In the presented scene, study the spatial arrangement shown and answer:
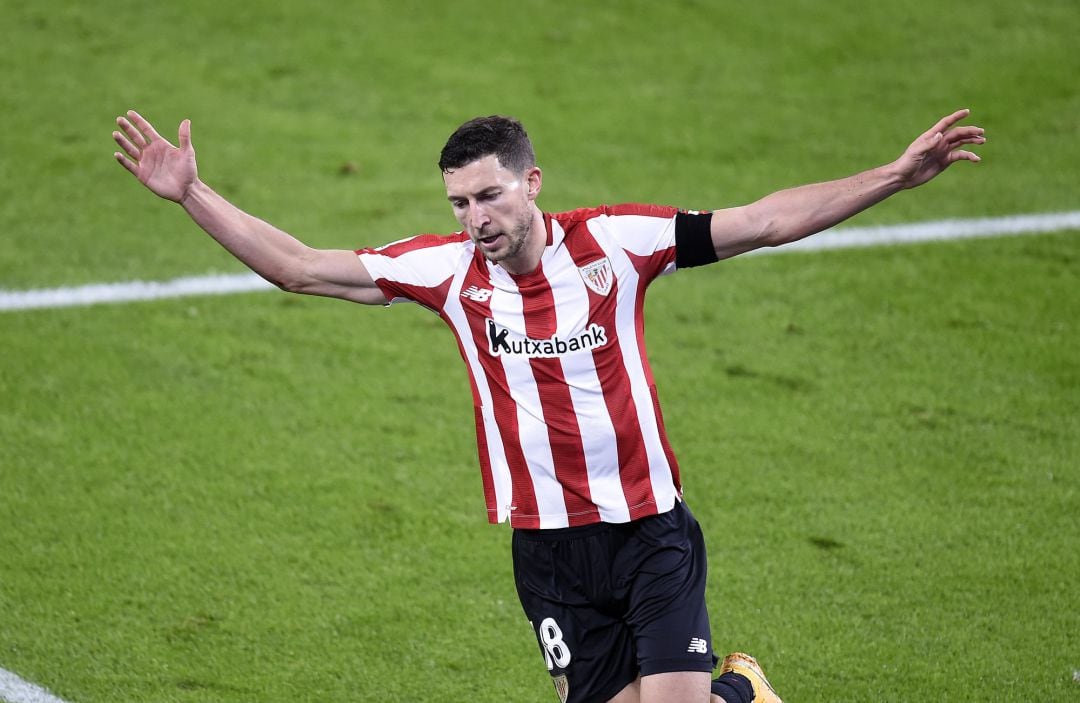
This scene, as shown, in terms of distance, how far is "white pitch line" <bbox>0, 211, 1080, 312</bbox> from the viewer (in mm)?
8539

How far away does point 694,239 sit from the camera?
14.7 feet

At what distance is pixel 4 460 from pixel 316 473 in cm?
154

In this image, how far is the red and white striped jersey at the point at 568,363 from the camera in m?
4.48

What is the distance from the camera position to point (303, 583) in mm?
6117

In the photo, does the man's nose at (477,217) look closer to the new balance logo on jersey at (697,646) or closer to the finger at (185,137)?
the finger at (185,137)

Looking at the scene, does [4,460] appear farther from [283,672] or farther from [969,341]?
[969,341]

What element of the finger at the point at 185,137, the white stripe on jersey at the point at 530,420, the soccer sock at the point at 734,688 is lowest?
the soccer sock at the point at 734,688

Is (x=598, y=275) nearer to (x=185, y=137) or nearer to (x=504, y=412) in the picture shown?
(x=504, y=412)

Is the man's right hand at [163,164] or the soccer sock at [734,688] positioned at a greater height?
the man's right hand at [163,164]

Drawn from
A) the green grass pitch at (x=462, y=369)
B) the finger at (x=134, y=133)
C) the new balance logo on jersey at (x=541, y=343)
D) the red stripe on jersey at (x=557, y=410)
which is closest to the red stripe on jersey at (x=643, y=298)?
the new balance logo on jersey at (x=541, y=343)

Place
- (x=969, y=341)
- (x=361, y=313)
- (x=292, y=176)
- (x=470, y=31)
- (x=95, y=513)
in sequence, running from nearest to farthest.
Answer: (x=95, y=513), (x=969, y=341), (x=361, y=313), (x=292, y=176), (x=470, y=31)

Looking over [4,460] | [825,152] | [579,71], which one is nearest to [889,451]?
[825,152]

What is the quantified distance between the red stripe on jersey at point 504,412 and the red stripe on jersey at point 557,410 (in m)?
0.11

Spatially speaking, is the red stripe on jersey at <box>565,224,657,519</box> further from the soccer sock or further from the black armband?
the soccer sock
